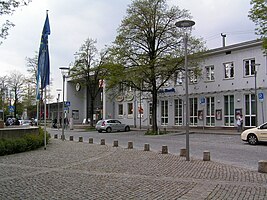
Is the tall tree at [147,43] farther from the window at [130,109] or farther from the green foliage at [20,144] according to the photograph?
the window at [130,109]

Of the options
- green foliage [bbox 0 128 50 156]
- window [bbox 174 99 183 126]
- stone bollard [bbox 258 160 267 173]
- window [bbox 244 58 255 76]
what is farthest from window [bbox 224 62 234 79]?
stone bollard [bbox 258 160 267 173]

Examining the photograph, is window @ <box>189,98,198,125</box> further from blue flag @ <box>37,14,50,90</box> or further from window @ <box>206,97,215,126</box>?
blue flag @ <box>37,14,50,90</box>

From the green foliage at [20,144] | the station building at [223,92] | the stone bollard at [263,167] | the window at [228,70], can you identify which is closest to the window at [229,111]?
the station building at [223,92]

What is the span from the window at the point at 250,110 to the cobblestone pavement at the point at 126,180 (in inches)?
853

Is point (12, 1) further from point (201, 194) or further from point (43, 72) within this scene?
point (201, 194)

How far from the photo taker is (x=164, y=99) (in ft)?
142

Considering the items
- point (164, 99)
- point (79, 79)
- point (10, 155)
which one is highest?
point (79, 79)

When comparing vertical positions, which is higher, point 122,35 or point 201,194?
point 122,35

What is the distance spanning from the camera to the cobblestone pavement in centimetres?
721

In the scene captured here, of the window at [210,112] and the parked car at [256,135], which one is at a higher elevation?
the window at [210,112]

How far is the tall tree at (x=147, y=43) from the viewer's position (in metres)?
30.2

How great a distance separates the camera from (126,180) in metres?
8.79

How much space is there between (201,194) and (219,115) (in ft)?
95.9

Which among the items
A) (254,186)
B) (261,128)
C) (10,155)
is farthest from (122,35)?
(254,186)
